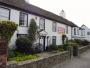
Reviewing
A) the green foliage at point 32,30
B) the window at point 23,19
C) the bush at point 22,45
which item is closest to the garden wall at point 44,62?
the bush at point 22,45

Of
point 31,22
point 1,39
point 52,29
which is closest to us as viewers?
point 1,39

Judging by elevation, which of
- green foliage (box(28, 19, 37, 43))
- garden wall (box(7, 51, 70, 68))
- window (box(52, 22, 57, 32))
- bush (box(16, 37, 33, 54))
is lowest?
garden wall (box(7, 51, 70, 68))

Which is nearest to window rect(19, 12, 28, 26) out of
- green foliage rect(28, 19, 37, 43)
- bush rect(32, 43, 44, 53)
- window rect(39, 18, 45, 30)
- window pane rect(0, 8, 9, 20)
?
green foliage rect(28, 19, 37, 43)

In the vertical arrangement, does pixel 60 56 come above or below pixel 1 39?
below

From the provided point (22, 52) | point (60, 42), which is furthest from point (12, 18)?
point (60, 42)

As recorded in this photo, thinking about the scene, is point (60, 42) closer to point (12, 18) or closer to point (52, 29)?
point (52, 29)

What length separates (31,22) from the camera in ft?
67.1

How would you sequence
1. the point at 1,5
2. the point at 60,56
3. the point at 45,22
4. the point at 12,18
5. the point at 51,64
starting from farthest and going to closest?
the point at 45,22 → the point at 12,18 → the point at 1,5 → the point at 60,56 → the point at 51,64

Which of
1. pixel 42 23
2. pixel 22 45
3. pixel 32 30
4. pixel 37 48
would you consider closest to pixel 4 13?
pixel 22 45

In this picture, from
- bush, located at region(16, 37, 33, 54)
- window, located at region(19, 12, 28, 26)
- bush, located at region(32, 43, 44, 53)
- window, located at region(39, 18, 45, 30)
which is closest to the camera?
bush, located at region(16, 37, 33, 54)

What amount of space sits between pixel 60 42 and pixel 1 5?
55.9 feet

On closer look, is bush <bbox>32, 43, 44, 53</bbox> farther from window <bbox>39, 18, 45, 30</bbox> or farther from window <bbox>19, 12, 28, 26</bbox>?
window <bbox>19, 12, 28, 26</bbox>

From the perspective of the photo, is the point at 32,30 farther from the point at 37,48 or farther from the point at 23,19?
the point at 37,48

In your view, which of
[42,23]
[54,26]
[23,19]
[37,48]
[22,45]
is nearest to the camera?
[22,45]
